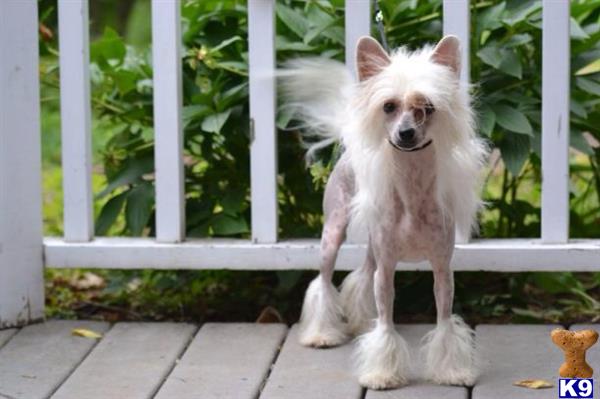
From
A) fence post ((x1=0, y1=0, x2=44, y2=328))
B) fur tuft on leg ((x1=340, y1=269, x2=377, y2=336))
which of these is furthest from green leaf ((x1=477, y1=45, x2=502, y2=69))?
fence post ((x1=0, y1=0, x2=44, y2=328))

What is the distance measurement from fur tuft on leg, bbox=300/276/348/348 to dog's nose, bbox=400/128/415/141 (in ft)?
2.43

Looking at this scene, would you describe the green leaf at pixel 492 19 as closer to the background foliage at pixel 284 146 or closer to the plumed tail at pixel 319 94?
the background foliage at pixel 284 146

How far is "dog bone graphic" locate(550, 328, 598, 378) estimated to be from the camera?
2.49 m

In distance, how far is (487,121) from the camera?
340 centimetres

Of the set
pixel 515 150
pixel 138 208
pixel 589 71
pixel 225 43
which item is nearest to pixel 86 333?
pixel 138 208

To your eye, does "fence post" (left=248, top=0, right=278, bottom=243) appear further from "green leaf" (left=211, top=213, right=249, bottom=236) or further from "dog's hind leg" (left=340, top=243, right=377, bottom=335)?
"dog's hind leg" (left=340, top=243, right=377, bottom=335)

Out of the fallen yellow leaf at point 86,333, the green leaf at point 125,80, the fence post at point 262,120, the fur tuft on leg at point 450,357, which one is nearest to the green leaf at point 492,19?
the fence post at point 262,120

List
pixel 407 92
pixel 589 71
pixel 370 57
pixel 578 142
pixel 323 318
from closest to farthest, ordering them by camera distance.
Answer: pixel 407 92 < pixel 370 57 < pixel 323 318 < pixel 578 142 < pixel 589 71

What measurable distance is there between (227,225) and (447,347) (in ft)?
3.12

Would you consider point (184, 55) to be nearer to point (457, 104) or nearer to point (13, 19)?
point (13, 19)

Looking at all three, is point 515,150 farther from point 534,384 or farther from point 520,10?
point 534,384

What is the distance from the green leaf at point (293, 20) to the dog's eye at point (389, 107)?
901 millimetres

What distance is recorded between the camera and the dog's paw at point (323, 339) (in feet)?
10.9

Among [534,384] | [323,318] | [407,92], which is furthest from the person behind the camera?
[323,318]
